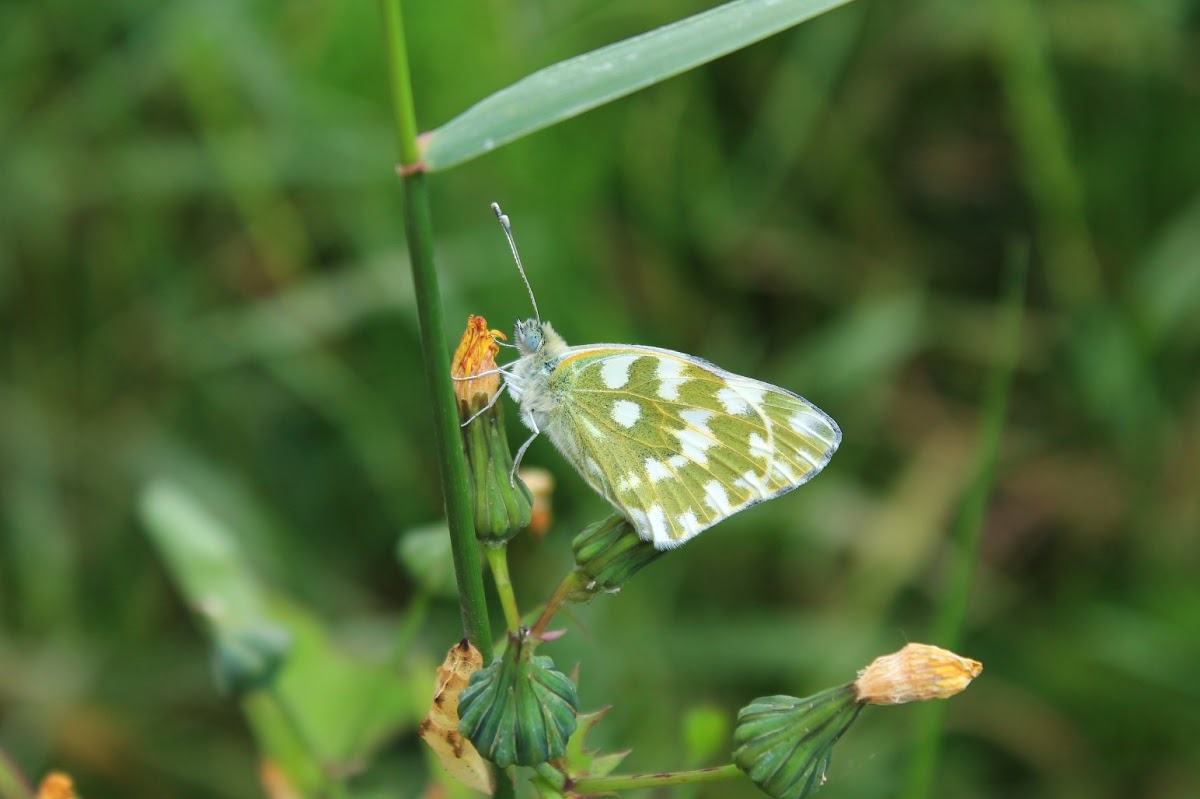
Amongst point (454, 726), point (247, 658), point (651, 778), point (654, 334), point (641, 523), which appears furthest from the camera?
point (654, 334)

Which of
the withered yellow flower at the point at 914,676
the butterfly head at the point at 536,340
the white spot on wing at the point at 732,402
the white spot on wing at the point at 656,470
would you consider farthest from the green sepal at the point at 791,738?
the butterfly head at the point at 536,340

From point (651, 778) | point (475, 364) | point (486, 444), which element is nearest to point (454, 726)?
point (651, 778)

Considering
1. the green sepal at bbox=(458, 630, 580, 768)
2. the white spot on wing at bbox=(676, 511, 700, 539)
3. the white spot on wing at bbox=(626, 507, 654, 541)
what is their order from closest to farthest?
the green sepal at bbox=(458, 630, 580, 768) → the white spot on wing at bbox=(626, 507, 654, 541) → the white spot on wing at bbox=(676, 511, 700, 539)

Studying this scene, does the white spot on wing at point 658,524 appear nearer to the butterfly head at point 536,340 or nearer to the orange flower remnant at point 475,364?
the orange flower remnant at point 475,364

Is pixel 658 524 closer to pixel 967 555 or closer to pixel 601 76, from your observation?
pixel 967 555

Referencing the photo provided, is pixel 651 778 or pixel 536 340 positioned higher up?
pixel 536 340

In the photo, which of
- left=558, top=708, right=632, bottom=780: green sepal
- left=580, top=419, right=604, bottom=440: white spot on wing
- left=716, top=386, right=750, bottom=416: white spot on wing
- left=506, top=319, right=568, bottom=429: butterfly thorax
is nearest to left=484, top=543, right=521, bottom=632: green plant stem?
left=558, top=708, right=632, bottom=780: green sepal

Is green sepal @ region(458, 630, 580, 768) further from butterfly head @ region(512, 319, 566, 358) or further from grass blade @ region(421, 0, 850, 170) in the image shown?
butterfly head @ region(512, 319, 566, 358)
